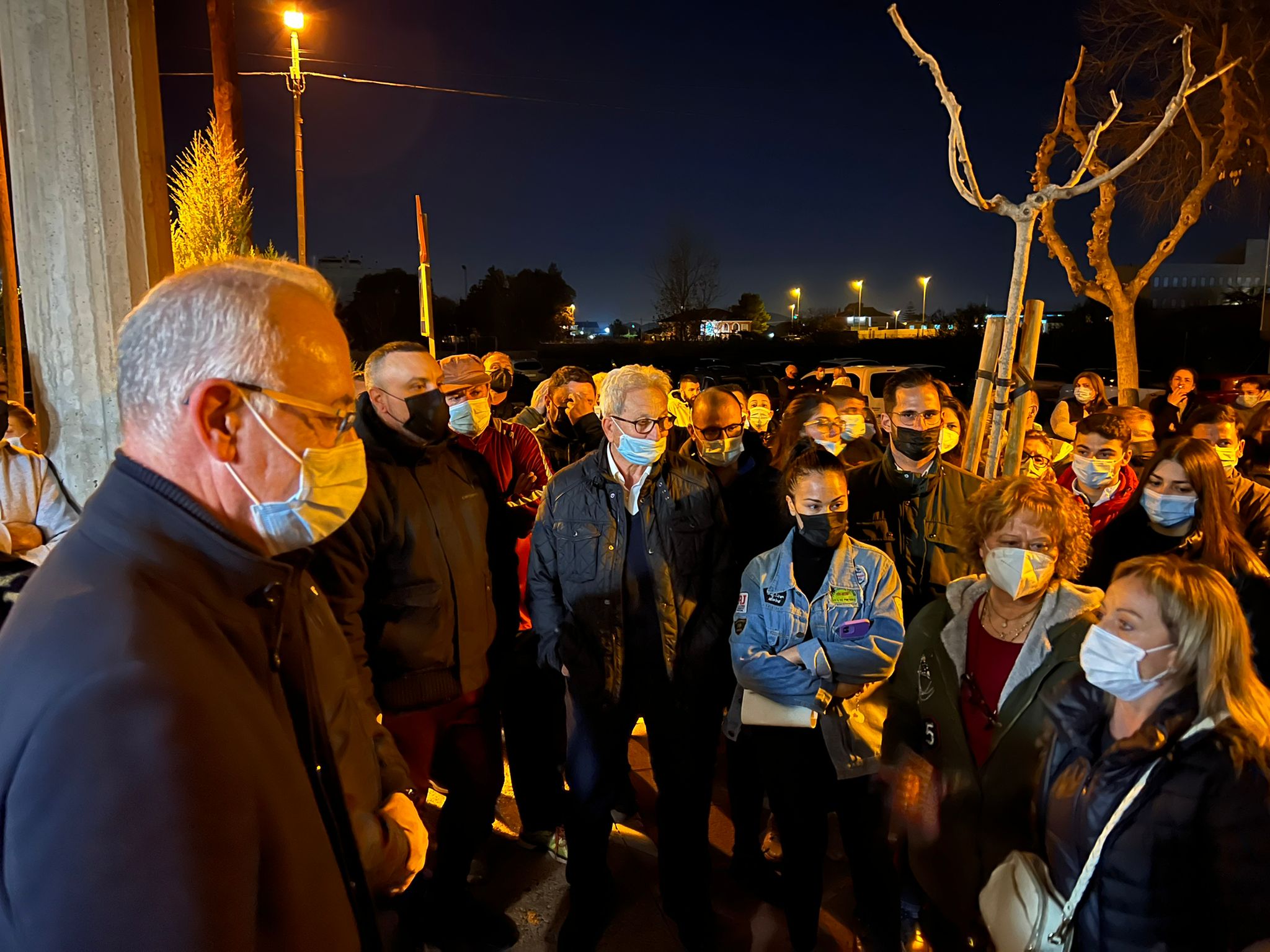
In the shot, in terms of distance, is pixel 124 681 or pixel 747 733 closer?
pixel 124 681

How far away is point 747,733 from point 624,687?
2.28ft

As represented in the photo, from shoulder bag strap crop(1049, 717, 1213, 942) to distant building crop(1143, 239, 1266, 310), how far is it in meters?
43.1

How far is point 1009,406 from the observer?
4441 mm

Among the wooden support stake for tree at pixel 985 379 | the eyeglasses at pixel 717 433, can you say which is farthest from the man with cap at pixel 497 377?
the wooden support stake for tree at pixel 985 379

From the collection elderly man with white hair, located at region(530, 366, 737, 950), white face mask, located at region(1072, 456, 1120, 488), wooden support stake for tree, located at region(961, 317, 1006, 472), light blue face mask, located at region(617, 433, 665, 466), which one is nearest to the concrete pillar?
elderly man with white hair, located at region(530, 366, 737, 950)

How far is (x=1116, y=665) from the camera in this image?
7.37 feet

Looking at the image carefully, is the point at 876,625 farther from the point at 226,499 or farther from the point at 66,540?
the point at 66,540

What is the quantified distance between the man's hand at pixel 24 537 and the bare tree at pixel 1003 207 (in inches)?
206

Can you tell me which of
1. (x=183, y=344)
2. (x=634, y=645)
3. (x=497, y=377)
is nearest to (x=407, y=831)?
(x=183, y=344)

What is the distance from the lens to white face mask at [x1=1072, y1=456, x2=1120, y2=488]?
14.5 feet

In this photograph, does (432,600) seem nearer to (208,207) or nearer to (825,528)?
(825,528)

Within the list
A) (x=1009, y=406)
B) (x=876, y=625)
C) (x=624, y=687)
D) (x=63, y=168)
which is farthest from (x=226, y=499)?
(x=1009, y=406)

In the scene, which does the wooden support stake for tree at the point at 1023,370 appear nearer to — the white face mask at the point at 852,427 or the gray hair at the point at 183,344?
the white face mask at the point at 852,427

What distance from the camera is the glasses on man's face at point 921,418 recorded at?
12.8 feet
